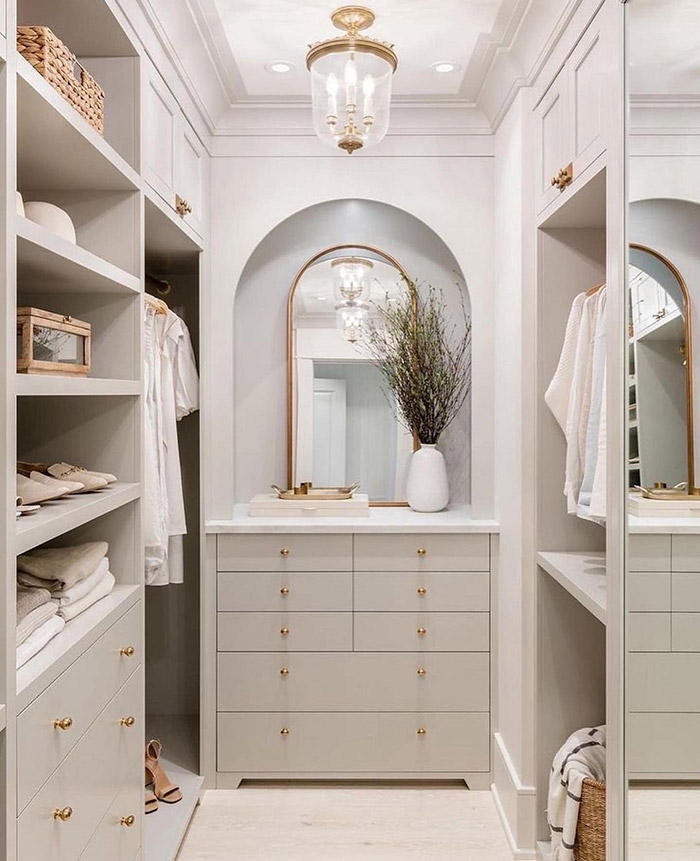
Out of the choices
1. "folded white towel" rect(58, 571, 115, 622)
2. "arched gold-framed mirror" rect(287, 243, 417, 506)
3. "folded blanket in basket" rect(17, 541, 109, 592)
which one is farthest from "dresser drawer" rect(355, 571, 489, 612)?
"folded blanket in basket" rect(17, 541, 109, 592)

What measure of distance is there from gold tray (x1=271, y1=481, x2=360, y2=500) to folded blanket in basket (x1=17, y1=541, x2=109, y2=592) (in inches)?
54.0

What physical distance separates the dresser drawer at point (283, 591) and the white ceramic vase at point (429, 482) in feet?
1.55

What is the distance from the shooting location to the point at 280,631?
315cm

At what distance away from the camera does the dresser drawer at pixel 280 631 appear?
124 inches

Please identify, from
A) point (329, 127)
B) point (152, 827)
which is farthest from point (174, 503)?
point (329, 127)

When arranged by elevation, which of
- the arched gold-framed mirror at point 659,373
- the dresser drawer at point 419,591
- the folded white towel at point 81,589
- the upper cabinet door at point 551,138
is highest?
the upper cabinet door at point 551,138

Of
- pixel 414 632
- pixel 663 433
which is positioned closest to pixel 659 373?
pixel 663 433

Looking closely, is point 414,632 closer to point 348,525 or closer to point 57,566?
point 348,525

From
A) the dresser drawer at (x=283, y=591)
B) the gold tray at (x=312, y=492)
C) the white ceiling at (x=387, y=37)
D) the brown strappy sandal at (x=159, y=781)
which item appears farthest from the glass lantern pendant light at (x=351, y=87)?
the brown strappy sandal at (x=159, y=781)

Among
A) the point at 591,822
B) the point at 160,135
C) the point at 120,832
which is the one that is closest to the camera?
the point at 120,832

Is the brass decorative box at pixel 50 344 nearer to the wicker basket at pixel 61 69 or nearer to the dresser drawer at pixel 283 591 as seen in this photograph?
the wicker basket at pixel 61 69

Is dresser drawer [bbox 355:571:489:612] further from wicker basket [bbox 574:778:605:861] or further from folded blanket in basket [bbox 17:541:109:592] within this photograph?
folded blanket in basket [bbox 17:541:109:592]

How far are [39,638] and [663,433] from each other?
129 centimetres

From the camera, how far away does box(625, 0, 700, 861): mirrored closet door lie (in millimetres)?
1415
